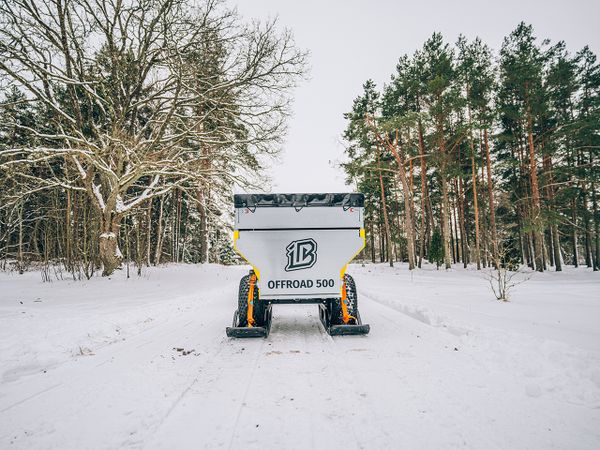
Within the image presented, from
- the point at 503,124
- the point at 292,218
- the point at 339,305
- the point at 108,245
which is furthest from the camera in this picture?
the point at 503,124

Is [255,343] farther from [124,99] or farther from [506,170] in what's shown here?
[506,170]

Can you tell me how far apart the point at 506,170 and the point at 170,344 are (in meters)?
30.0

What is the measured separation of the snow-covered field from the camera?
6.83ft

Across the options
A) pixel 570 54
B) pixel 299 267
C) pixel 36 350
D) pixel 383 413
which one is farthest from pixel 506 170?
pixel 36 350

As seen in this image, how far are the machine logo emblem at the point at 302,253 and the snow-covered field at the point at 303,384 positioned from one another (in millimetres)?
1187

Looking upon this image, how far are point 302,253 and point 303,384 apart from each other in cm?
216

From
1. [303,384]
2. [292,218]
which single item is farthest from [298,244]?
[303,384]

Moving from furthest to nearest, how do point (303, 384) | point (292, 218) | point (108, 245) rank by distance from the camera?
point (108, 245) → point (292, 218) → point (303, 384)

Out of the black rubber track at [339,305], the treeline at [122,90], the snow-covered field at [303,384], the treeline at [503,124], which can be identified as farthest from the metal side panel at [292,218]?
the treeline at [503,124]

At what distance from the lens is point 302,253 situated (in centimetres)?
477

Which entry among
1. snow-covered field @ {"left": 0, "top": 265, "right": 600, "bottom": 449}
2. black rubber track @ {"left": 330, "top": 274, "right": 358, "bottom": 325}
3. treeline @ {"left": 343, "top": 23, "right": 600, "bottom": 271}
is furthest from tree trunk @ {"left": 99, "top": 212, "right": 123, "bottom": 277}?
treeline @ {"left": 343, "top": 23, "right": 600, "bottom": 271}

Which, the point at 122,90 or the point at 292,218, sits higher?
the point at 122,90

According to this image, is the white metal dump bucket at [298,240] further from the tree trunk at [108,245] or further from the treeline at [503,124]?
the treeline at [503,124]

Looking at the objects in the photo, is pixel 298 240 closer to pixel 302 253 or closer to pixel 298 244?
pixel 298 244
